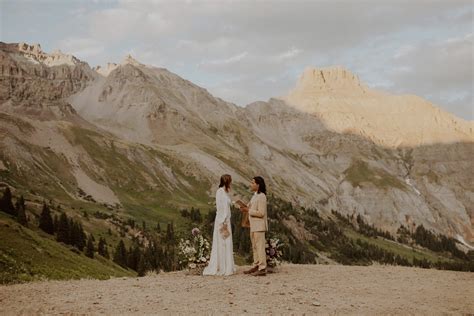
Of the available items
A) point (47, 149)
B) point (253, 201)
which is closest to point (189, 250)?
point (253, 201)

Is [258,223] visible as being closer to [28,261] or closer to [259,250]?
[259,250]

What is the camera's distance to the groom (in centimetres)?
2831

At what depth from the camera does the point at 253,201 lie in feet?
93.8

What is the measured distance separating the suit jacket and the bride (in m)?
1.39

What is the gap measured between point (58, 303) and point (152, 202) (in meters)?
162

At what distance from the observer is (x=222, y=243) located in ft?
93.7

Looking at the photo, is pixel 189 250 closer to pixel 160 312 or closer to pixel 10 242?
pixel 160 312

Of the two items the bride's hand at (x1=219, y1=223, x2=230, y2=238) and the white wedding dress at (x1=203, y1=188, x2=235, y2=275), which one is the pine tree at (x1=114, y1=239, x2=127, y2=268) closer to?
the white wedding dress at (x1=203, y1=188, x2=235, y2=275)

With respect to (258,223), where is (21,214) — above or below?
below

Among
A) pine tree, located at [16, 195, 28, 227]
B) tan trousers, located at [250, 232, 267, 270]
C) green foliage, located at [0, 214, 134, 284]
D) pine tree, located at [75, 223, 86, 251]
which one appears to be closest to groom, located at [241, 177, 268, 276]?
tan trousers, located at [250, 232, 267, 270]

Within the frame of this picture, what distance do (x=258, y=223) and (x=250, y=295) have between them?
6.52 meters

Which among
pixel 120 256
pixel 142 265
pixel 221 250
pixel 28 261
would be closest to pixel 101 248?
pixel 120 256

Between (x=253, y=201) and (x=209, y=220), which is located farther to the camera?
(x=209, y=220)

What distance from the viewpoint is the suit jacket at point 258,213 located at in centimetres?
2850
